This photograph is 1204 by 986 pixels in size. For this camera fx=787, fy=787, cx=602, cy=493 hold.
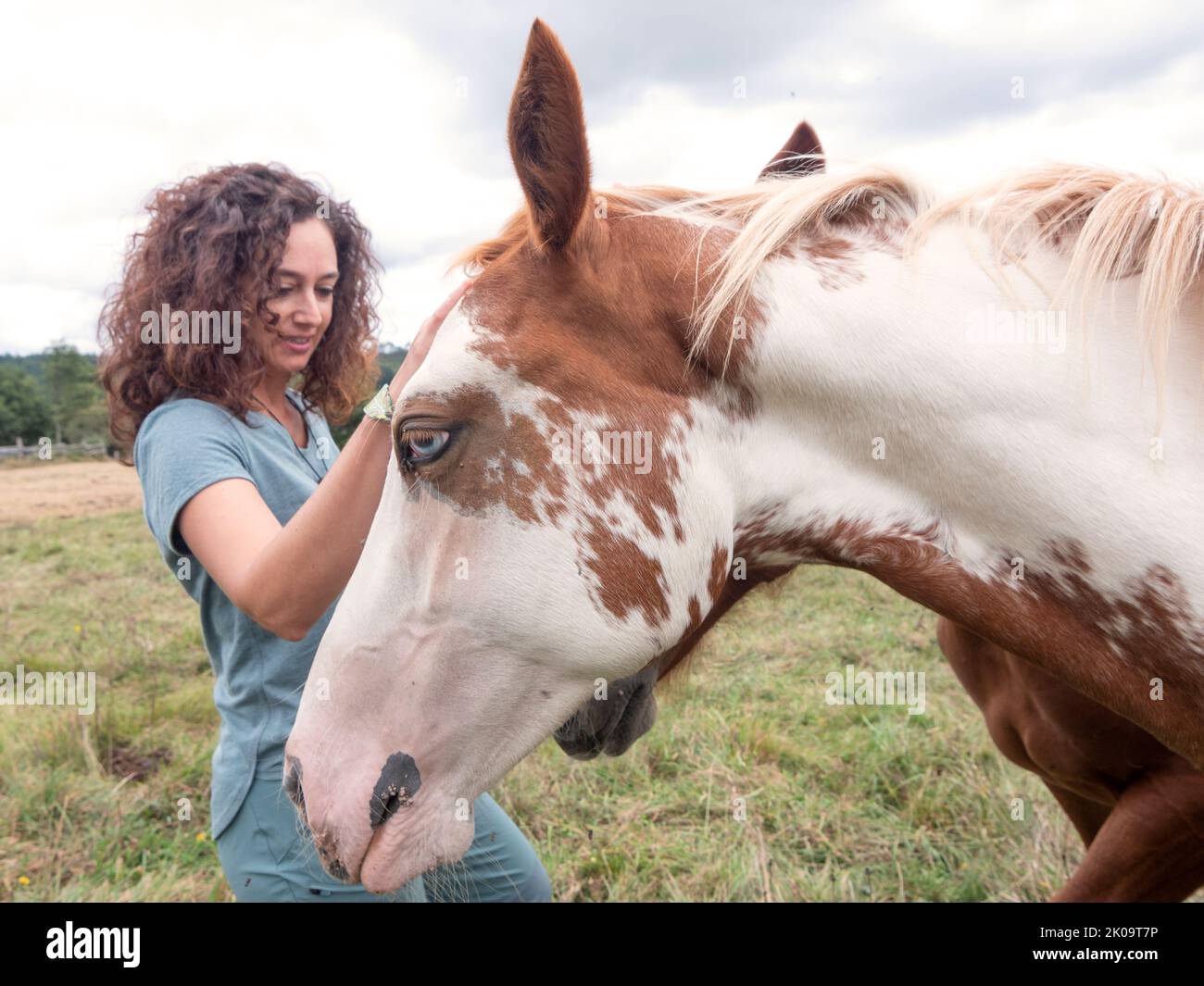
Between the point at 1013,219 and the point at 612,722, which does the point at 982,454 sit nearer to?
the point at 1013,219

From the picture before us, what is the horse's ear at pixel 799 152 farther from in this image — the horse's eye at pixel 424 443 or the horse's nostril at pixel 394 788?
the horse's nostril at pixel 394 788

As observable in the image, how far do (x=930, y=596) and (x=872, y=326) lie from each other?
1.69 ft

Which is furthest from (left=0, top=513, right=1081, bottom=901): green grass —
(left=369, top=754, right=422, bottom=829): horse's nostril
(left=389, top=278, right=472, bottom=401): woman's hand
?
(left=389, top=278, right=472, bottom=401): woman's hand

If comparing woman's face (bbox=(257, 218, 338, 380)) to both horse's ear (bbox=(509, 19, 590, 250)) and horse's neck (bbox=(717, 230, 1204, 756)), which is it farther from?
horse's neck (bbox=(717, 230, 1204, 756))

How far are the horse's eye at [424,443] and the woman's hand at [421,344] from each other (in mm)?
157

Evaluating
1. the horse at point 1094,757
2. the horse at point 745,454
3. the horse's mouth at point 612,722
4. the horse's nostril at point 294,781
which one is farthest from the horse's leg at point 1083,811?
the horse's nostril at point 294,781

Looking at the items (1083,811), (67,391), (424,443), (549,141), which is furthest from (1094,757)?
(67,391)

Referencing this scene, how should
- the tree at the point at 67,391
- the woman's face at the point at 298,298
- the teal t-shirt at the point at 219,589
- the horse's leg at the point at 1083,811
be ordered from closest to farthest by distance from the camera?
1. the teal t-shirt at the point at 219,589
2. the woman's face at the point at 298,298
3. the horse's leg at the point at 1083,811
4. the tree at the point at 67,391

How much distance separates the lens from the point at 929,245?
1.48 m

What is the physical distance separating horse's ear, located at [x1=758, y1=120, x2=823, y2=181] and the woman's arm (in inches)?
35.3

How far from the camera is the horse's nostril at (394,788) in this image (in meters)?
1.51

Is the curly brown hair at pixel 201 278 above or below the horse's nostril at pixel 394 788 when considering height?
above

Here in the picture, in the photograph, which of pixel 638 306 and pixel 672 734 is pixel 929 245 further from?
pixel 672 734
